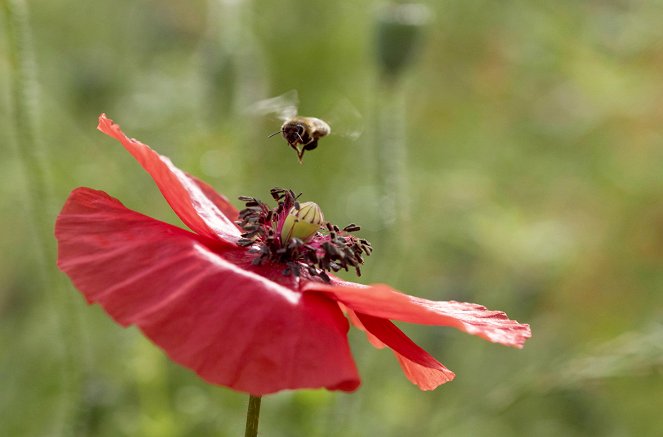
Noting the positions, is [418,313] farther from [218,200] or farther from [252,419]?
[218,200]

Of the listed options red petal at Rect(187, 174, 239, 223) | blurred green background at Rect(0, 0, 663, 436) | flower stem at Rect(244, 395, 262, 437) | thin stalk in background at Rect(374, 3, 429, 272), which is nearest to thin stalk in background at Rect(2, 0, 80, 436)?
blurred green background at Rect(0, 0, 663, 436)

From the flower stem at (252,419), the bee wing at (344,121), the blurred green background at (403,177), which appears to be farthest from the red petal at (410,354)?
the blurred green background at (403,177)

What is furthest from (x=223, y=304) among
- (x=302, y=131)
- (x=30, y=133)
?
(x=30, y=133)

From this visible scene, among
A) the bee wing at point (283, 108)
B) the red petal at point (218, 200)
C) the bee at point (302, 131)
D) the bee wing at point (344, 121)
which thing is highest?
the bee wing at point (283, 108)

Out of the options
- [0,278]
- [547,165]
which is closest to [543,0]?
[547,165]

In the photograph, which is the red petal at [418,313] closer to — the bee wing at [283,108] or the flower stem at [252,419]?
the flower stem at [252,419]

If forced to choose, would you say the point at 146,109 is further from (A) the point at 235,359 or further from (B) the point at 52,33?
(A) the point at 235,359
